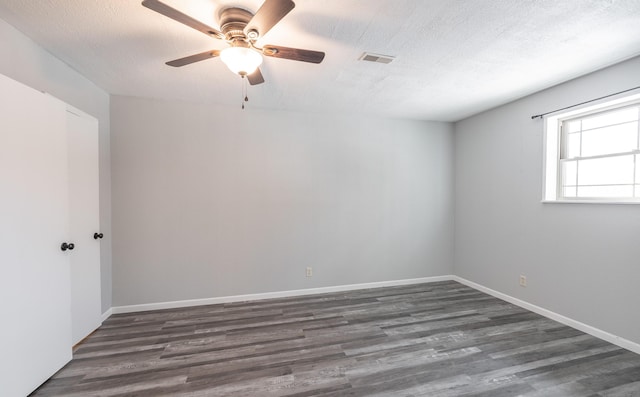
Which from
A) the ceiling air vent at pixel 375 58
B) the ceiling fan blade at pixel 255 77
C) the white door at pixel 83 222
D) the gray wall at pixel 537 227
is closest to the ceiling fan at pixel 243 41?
the ceiling fan blade at pixel 255 77

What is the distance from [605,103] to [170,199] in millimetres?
4710

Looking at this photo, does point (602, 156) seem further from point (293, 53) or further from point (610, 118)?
point (293, 53)

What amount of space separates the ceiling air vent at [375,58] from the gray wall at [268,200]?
4.88 feet

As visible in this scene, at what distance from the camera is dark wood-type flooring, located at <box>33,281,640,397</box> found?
184 centimetres

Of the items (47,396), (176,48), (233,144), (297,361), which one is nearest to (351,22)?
(176,48)

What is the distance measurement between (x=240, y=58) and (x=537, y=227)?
11.8ft

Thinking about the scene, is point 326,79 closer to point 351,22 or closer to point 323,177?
point 351,22

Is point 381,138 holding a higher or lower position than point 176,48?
lower

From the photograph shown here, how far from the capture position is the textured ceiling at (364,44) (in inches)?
63.1

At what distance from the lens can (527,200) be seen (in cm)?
310

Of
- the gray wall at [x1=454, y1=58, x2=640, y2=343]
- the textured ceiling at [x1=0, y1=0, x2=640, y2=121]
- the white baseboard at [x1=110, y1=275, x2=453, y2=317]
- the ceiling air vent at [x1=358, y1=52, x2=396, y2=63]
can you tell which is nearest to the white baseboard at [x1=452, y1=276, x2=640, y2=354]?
the gray wall at [x1=454, y1=58, x2=640, y2=343]

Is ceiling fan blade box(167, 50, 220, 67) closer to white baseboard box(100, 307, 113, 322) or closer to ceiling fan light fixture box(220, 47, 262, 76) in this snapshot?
ceiling fan light fixture box(220, 47, 262, 76)

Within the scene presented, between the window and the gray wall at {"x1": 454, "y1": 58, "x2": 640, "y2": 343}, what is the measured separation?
13 centimetres

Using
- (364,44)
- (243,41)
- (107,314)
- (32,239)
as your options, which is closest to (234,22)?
(243,41)
